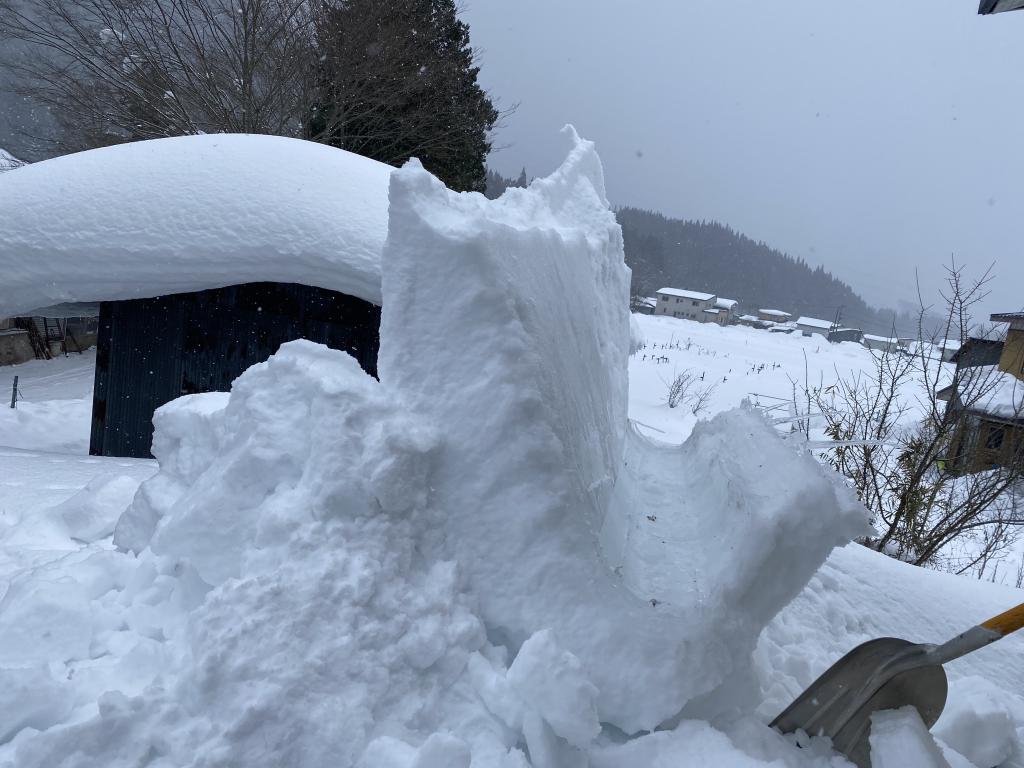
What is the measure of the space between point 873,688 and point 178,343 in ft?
21.2

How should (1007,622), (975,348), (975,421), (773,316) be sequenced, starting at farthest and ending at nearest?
(773,316) → (975,421) → (975,348) → (1007,622)

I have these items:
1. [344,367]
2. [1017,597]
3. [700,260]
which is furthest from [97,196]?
[700,260]

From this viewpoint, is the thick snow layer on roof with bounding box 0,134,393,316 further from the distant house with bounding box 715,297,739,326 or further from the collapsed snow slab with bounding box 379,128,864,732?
the distant house with bounding box 715,297,739,326

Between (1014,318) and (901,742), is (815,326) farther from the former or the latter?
(901,742)

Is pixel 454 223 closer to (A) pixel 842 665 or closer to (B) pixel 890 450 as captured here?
(A) pixel 842 665

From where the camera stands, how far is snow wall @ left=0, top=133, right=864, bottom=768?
1.54 m

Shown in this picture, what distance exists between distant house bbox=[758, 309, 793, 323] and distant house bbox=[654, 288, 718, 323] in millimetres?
11874

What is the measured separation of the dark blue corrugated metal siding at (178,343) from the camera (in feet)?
20.0

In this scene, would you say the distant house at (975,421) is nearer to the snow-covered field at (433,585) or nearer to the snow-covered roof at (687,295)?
the snow-covered field at (433,585)

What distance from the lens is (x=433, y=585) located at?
73.6 inches

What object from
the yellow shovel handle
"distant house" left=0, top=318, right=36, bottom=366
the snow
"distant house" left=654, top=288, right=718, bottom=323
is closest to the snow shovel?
the yellow shovel handle

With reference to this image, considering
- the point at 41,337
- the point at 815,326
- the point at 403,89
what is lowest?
the point at 41,337

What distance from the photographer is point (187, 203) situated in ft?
16.6

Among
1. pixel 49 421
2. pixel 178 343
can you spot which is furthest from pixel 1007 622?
pixel 49 421
